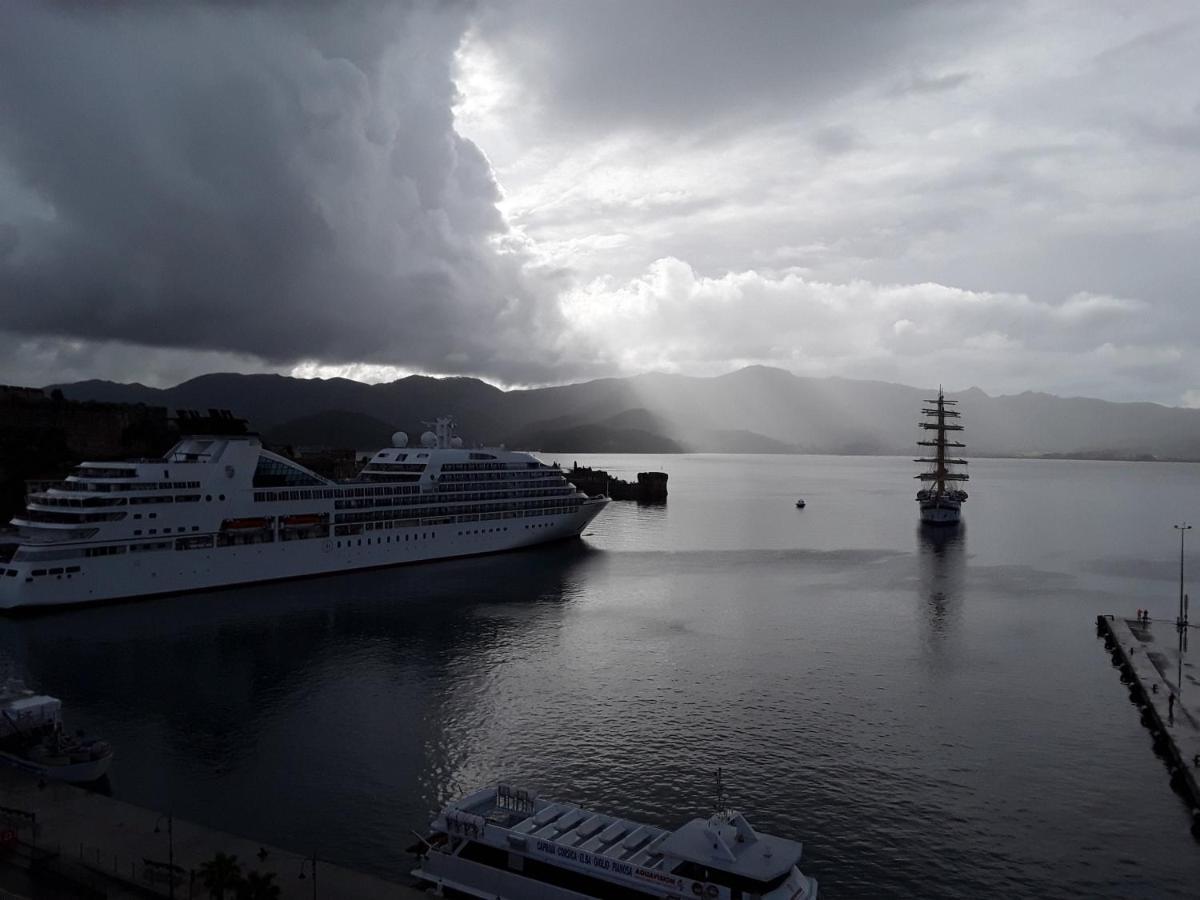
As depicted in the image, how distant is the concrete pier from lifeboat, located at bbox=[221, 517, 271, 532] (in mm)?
57772

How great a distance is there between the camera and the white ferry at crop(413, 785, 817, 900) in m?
20.3

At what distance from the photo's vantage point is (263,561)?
64688 millimetres

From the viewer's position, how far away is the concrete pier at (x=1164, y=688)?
3044 cm

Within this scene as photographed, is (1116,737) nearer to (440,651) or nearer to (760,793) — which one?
(760,793)

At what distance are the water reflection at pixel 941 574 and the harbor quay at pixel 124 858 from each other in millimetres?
40701

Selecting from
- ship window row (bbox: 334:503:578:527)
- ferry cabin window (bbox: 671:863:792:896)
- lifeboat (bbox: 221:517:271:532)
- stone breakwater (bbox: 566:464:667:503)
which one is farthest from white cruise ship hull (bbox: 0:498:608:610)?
stone breakwater (bbox: 566:464:667:503)

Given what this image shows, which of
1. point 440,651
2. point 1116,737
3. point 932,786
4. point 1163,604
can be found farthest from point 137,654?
point 1163,604

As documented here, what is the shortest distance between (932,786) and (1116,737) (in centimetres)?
1158

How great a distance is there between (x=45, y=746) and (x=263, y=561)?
37216 millimetres

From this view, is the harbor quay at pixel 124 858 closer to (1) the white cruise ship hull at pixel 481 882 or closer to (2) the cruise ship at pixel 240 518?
(1) the white cruise ship hull at pixel 481 882

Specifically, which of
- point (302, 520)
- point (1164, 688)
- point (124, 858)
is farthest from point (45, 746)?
point (1164, 688)

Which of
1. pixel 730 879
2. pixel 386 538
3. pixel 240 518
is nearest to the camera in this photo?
pixel 730 879

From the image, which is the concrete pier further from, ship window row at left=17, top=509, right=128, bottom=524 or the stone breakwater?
the stone breakwater

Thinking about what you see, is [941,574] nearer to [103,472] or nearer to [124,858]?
[103,472]
